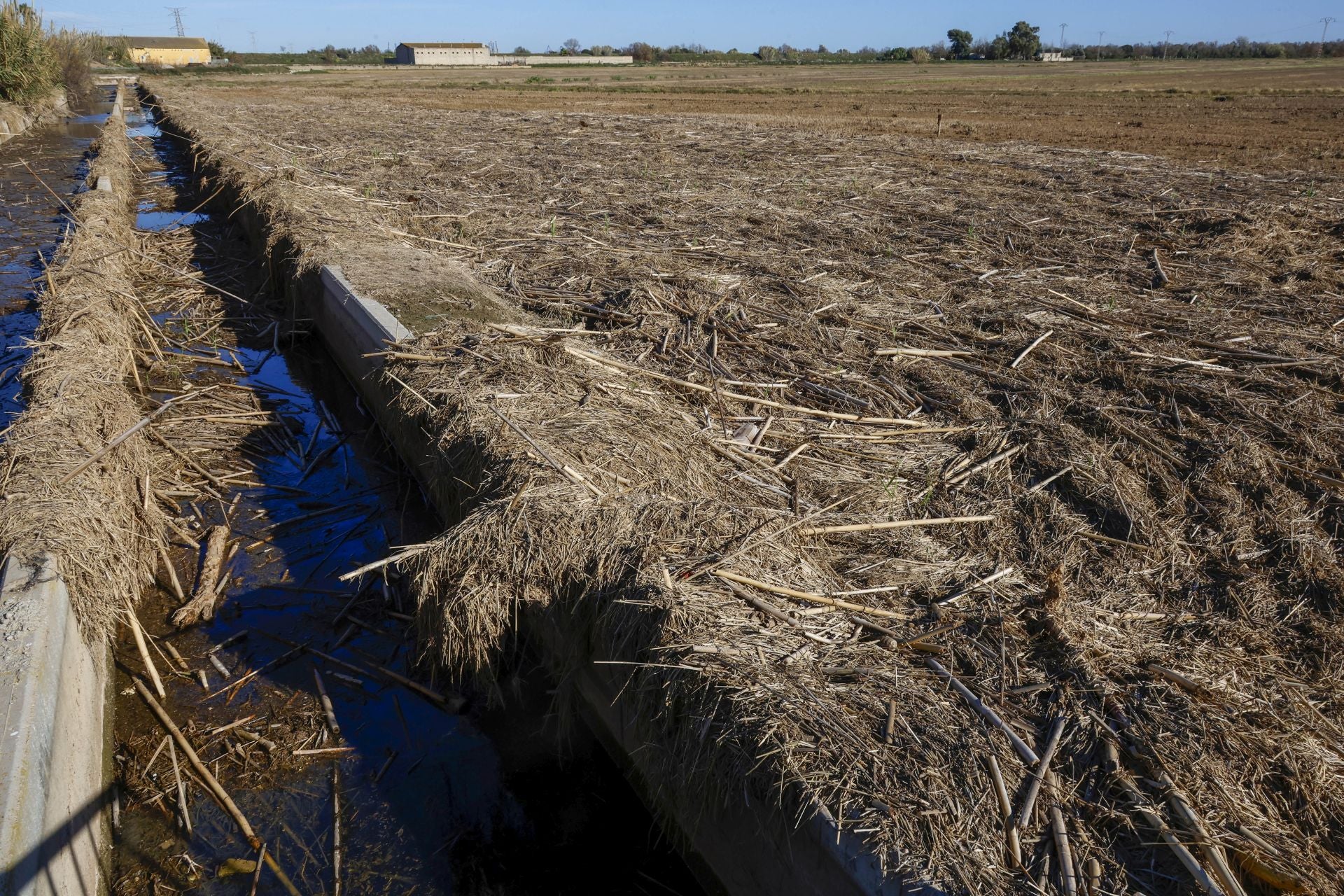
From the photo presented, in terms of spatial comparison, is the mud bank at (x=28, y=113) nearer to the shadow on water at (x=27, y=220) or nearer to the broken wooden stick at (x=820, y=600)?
the shadow on water at (x=27, y=220)

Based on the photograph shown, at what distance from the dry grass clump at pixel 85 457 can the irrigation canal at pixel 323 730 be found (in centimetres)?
36

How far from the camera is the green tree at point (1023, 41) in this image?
98125 mm

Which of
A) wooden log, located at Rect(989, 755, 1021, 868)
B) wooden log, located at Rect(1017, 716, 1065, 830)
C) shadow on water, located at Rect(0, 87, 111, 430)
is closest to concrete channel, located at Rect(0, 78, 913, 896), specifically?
wooden log, located at Rect(989, 755, 1021, 868)

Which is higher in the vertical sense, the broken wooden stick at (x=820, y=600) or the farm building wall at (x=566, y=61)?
the farm building wall at (x=566, y=61)

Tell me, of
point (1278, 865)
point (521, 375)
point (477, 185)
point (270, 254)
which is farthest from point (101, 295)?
point (1278, 865)

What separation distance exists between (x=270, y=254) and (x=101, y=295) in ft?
8.24

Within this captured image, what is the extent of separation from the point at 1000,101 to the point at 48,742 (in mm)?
39880

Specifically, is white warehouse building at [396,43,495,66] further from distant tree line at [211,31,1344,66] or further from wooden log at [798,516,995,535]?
wooden log at [798,516,995,535]

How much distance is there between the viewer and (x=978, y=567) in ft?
13.6

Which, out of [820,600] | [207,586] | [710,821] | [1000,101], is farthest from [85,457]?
[1000,101]

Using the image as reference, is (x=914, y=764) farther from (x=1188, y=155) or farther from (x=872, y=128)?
(x=872, y=128)

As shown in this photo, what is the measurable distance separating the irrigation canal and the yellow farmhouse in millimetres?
102070

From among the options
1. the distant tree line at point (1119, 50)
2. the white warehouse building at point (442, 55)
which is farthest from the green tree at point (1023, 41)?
the white warehouse building at point (442, 55)

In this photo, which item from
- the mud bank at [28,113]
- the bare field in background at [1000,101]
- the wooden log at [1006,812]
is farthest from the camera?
the mud bank at [28,113]
